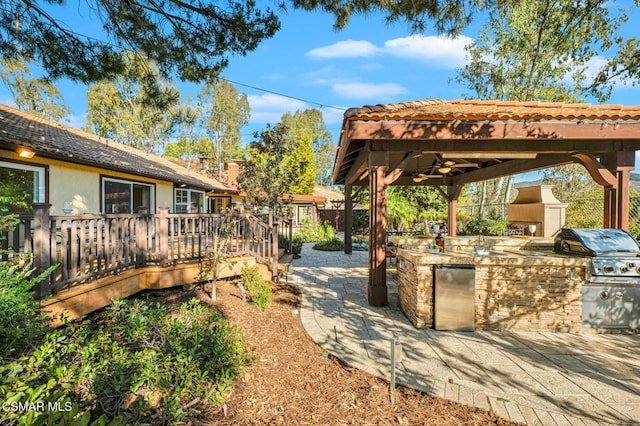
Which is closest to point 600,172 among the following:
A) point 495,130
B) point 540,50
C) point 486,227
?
point 495,130

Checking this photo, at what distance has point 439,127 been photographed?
4.82m

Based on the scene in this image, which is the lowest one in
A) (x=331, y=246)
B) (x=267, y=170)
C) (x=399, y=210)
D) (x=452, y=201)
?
(x=331, y=246)

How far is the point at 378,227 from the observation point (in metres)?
5.22

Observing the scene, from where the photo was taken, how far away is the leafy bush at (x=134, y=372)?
1994 mm

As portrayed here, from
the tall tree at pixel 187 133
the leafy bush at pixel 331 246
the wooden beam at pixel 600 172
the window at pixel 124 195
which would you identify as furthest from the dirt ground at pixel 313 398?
the tall tree at pixel 187 133

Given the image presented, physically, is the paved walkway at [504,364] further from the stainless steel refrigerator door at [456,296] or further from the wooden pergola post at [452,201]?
the wooden pergola post at [452,201]

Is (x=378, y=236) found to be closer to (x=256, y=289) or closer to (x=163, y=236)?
(x=256, y=289)

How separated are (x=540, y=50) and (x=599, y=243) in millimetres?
14535

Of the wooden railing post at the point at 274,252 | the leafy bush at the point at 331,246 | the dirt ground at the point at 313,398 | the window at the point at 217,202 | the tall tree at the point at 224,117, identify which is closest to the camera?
the dirt ground at the point at 313,398

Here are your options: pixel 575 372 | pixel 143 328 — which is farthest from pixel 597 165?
pixel 143 328

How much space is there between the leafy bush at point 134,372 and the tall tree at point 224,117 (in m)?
31.1

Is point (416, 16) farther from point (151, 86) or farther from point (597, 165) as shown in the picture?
point (151, 86)

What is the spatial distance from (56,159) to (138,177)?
128 inches

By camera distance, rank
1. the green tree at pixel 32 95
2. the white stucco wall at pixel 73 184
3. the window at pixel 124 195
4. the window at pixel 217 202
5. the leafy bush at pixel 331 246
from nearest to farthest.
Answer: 1. the white stucco wall at pixel 73 184
2. the window at pixel 124 195
3. the leafy bush at pixel 331 246
4. the green tree at pixel 32 95
5. the window at pixel 217 202
